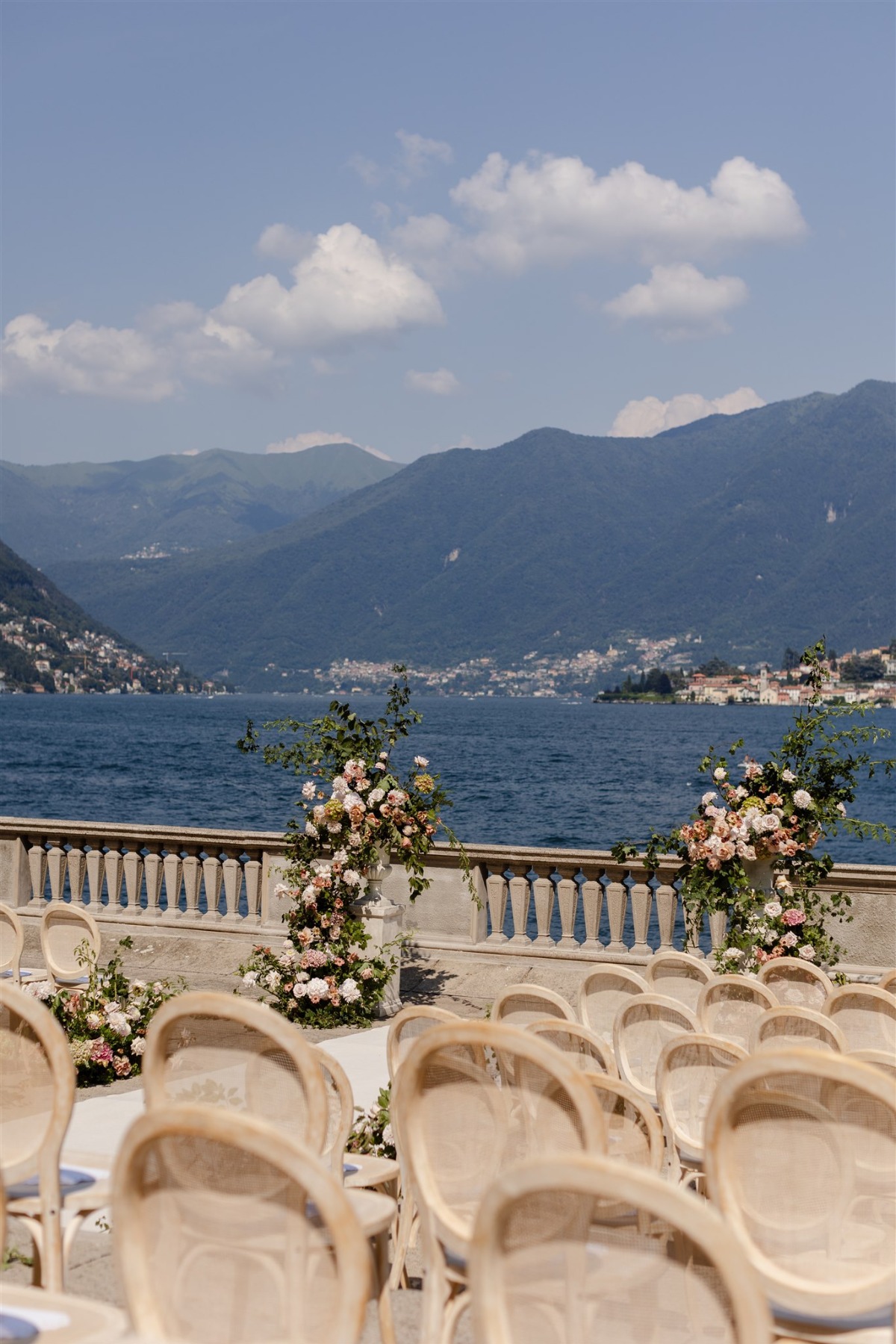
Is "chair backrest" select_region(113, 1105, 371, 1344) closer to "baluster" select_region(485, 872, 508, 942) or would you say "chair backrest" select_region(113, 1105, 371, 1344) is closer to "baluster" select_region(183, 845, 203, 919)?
"baluster" select_region(485, 872, 508, 942)

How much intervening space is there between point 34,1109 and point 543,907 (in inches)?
294

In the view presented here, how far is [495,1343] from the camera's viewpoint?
2178 millimetres

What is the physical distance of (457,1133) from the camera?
319cm

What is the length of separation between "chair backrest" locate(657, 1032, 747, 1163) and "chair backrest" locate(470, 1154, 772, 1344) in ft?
5.01

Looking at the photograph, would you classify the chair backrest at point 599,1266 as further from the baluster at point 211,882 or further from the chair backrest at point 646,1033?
the baluster at point 211,882

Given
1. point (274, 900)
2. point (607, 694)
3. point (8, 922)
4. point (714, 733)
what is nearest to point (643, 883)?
point (274, 900)

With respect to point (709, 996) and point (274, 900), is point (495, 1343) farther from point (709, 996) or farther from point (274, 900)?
point (274, 900)

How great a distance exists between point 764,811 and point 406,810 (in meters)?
2.45

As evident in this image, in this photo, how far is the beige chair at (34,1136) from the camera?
3236 millimetres

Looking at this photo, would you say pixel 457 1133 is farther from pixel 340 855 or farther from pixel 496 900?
pixel 496 900

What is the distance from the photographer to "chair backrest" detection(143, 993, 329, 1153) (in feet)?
10.3

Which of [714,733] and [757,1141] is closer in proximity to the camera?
[757,1141]

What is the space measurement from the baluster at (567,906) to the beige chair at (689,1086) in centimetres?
566

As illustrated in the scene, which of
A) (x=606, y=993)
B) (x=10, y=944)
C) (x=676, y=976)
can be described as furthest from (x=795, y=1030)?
(x=10, y=944)
